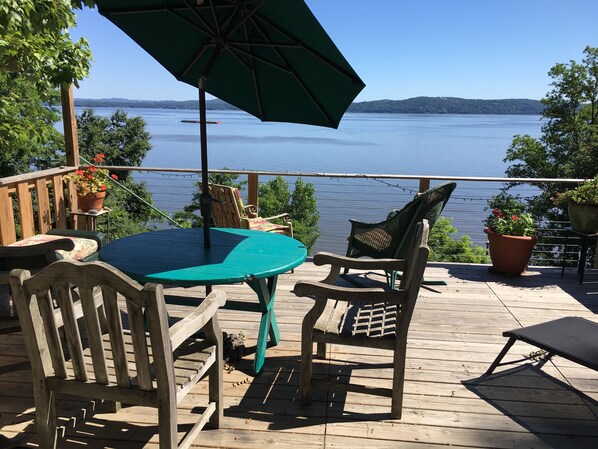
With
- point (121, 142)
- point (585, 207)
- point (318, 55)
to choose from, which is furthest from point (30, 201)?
point (121, 142)

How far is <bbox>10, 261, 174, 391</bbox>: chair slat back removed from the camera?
1.46 m

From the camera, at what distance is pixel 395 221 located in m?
3.96

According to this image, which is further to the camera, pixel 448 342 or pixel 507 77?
pixel 507 77

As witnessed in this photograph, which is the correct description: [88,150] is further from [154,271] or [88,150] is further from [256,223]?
[154,271]

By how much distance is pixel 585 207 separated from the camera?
14.5 ft

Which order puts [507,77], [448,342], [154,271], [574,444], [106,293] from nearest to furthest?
[106,293], [574,444], [154,271], [448,342], [507,77]

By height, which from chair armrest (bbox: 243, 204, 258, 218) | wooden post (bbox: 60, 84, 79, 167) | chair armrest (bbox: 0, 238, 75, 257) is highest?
wooden post (bbox: 60, 84, 79, 167)

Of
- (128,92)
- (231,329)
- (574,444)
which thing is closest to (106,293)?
(231,329)

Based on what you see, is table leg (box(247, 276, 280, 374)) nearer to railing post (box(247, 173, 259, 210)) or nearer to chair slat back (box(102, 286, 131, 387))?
chair slat back (box(102, 286, 131, 387))

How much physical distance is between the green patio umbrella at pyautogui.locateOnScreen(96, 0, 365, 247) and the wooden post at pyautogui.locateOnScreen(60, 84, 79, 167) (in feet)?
7.06

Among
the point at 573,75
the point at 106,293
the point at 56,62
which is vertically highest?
the point at 573,75

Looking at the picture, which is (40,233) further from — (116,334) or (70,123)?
(116,334)

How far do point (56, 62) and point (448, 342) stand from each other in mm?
4237

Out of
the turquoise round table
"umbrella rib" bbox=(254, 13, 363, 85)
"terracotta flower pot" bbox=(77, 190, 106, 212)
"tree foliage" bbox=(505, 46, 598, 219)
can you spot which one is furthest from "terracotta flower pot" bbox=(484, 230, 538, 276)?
"tree foliage" bbox=(505, 46, 598, 219)
